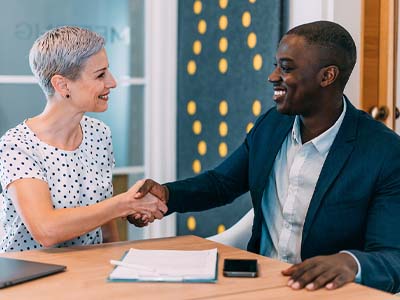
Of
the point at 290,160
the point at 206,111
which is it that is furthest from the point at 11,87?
the point at 290,160

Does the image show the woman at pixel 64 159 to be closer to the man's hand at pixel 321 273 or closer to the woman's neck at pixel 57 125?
the woman's neck at pixel 57 125

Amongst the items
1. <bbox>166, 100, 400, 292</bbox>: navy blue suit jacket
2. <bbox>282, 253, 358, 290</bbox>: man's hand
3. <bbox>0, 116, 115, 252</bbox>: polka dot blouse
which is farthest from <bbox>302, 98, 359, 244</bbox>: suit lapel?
<bbox>0, 116, 115, 252</bbox>: polka dot blouse

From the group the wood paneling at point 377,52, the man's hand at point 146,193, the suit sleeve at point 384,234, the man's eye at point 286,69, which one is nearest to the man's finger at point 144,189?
the man's hand at point 146,193

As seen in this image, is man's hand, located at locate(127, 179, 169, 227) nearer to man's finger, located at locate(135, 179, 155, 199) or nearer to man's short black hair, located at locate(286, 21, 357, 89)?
man's finger, located at locate(135, 179, 155, 199)

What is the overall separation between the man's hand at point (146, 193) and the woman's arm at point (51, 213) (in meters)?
0.07

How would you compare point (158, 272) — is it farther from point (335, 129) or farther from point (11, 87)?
point (11, 87)

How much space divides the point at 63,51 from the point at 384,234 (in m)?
1.05

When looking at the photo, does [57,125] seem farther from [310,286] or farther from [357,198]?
[310,286]

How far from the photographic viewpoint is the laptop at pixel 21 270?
161cm

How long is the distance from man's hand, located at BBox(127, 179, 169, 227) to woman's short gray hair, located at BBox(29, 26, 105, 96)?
1.31ft

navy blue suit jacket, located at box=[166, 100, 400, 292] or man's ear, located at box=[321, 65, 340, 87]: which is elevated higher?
man's ear, located at box=[321, 65, 340, 87]

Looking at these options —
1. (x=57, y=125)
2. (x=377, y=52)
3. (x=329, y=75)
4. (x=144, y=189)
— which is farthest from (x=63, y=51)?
(x=377, y=52)

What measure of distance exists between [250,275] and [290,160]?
24.2 inches

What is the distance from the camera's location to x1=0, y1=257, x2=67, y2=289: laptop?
161cm
